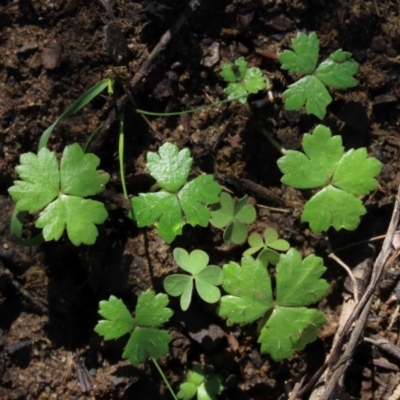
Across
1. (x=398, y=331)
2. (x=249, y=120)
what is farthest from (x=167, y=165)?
(x=398, y=331)


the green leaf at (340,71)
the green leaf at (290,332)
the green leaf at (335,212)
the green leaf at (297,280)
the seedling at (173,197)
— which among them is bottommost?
the green leaf at (290,332)

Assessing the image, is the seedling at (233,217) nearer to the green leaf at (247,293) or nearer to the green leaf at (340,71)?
the green leaf at (247,293)

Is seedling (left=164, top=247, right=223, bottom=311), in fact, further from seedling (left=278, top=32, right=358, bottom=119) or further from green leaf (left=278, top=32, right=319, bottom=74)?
green leaf (left=278, top=32, right=319, bottom=74)

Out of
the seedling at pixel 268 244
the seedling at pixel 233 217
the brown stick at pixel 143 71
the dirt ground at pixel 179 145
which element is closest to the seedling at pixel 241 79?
the dirt ground at pixel 179 145

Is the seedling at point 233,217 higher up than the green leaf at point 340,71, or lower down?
lower down

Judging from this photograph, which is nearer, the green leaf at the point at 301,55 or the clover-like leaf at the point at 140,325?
the clover-like leaf at the point at 140,325

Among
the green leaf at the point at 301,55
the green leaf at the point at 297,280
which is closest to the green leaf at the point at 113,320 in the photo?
the green leaf at the point at 297,280

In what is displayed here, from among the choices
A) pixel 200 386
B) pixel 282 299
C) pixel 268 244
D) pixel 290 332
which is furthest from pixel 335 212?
pixel 200 386
